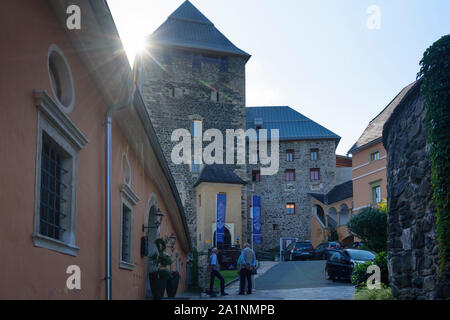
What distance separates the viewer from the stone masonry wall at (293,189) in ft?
167

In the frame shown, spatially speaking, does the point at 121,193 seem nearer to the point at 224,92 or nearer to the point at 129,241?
the point at 129,241

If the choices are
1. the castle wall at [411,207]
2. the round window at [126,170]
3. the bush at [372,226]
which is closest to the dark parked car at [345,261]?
the bush at [372,226]

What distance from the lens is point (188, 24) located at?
4475cm

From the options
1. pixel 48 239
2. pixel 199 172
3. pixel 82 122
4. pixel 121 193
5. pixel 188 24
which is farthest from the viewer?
pixel 188 24

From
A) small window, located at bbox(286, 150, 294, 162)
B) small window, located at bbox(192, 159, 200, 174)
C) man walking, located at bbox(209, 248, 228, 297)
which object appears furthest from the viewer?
small window, located at bbox(286, 150, 294, 162)

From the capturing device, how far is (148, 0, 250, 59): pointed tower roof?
4219 cm

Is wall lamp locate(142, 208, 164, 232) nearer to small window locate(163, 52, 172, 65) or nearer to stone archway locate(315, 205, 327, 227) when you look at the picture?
small window locate(163, 52, 172, 65)

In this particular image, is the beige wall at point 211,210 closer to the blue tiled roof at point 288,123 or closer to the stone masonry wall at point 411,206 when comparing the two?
the blue tiled roof at point 288,123

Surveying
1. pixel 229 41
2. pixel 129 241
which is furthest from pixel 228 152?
pixel 129 241

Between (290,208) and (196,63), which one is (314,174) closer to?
(290,208)

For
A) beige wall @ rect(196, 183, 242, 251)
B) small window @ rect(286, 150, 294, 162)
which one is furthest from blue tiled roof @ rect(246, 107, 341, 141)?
beige wall @ rect(196, 183, 242, 251)

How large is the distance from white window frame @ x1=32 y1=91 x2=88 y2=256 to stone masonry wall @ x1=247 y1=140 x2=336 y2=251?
44.3 m

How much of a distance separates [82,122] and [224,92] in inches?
1423

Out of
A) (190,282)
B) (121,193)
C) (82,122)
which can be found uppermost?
(82,122)
